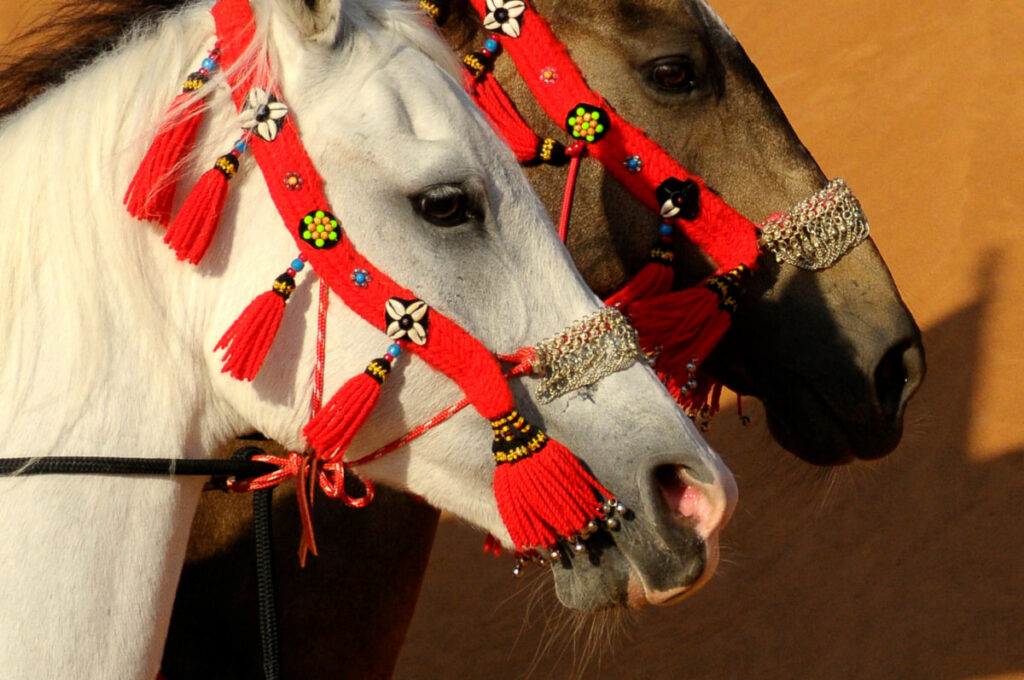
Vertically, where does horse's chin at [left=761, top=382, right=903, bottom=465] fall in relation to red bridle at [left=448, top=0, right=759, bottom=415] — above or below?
below

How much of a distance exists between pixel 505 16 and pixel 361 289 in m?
1.22

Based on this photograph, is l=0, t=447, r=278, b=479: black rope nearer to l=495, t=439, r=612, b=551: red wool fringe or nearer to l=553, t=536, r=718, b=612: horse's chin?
l=495, t=439, r=612, b=551: red wool fringe

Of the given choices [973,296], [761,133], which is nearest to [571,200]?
[761,133]

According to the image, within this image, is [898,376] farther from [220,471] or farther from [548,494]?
[220,471]

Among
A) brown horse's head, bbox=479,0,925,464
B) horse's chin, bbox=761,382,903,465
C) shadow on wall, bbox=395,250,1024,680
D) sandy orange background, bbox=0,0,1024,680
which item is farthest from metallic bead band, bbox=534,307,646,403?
shadow on wall, bbox=395,250,1024,680

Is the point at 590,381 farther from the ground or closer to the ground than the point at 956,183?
farther from the ground

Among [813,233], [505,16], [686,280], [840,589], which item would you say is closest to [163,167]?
[505,16]

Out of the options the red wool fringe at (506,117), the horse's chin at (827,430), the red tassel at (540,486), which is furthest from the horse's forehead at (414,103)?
the horse's chin at (827,430)

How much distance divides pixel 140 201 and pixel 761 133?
1607mm

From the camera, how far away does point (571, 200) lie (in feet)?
8.49

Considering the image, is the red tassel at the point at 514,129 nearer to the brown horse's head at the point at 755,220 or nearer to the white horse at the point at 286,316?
the brown horse's head at the point at 755,220

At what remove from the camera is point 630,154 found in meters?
2.60

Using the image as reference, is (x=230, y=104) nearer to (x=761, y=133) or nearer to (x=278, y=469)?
(x=278, y=469)

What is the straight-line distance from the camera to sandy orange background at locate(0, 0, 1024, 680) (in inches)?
170
